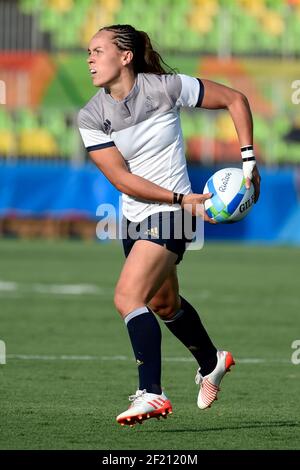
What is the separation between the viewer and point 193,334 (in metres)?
8.33

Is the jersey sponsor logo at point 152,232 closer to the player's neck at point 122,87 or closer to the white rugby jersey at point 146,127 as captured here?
the white rugby jersey at point 146,127

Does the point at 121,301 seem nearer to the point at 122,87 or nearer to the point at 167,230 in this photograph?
the point at 167,230

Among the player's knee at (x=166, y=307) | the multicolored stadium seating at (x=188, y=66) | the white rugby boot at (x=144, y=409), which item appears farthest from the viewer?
the multicolored stadium seating at (x=188, y=66)

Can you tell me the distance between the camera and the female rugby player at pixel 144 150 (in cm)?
764

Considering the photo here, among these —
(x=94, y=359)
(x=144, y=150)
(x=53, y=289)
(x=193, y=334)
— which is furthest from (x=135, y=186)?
(x=53, y=289)

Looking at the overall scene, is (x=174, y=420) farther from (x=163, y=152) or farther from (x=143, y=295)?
(x=163, y=152)

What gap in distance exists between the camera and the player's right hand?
760cm

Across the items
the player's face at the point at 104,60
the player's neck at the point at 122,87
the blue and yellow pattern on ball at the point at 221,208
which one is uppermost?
the player's face at the point at 104,60

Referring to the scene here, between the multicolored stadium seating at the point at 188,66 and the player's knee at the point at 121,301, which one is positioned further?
the multicolored stadium seating at the point at 188,66

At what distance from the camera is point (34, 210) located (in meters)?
28.7

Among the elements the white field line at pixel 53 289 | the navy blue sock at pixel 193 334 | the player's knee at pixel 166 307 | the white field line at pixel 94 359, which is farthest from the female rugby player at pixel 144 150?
the white field line at pixel 53 289

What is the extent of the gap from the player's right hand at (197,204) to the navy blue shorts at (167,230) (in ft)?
0.57

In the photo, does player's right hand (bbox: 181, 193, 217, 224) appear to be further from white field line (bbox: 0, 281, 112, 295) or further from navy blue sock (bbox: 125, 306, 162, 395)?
white field line (bbox: 0, 281, 112, 295)

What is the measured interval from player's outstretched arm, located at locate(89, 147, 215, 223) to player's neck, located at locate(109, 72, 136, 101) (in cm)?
33
